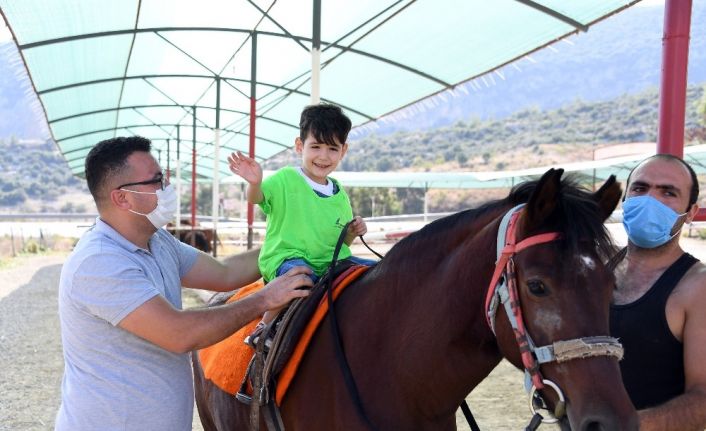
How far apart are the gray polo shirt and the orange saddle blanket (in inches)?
17.8

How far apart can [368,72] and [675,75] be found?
6.08 meters

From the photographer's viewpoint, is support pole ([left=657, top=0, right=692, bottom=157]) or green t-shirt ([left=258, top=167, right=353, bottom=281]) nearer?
green t-shirt ([left=258, top=167, right=353, bottom=281])

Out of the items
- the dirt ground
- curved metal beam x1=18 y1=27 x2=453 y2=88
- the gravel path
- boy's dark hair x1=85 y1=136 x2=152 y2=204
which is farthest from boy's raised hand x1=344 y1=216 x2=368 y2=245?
curved metal beam x1=18 y1=27 x2=453 y2=88

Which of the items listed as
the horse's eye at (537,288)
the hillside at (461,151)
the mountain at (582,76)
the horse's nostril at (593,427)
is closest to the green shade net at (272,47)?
the horse's eye at (537,288)

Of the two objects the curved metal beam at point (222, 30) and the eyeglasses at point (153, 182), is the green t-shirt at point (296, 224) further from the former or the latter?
the curved metal beam at point (222, 30)

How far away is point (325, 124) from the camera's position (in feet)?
9.72

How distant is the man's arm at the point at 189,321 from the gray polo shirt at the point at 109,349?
1.6 inches

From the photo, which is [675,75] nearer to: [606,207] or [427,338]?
[606,207]

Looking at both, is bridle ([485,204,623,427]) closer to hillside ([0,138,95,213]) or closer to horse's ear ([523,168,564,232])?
horse's ear ([523,168,564,232])

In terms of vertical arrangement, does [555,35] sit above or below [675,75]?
above

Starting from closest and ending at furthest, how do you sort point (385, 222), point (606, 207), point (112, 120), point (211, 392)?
point (606, 207), point (211, 392), point (112, 120), point (385, 222)

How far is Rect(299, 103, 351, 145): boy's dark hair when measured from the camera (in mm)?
2965

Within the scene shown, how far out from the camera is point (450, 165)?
88938 millimetres

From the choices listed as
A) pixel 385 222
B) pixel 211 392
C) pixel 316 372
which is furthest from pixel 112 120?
pixel 385 222
